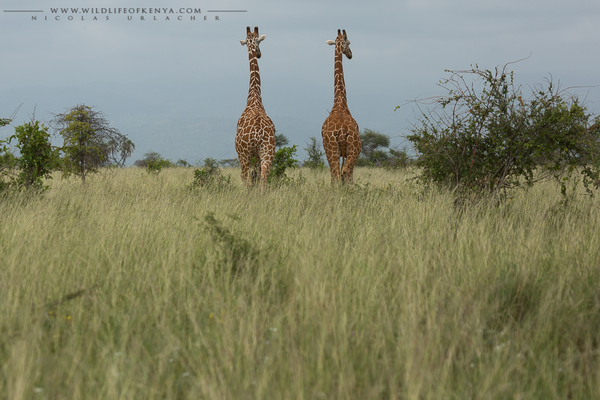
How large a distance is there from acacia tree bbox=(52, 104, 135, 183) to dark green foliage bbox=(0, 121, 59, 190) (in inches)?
46.8

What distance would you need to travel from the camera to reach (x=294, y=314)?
307 cm

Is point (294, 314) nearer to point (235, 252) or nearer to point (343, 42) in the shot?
→ point (235, 252)

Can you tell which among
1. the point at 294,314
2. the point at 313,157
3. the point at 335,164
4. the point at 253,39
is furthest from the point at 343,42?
the point at 313,157

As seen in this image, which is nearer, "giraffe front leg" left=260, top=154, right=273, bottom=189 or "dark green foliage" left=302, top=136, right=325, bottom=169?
"giraffe front leg" left=260, top=154, right=273, bottom=189

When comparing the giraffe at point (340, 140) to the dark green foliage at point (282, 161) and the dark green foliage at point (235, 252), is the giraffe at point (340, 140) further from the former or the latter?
the dark green foliage at point (235, 252)

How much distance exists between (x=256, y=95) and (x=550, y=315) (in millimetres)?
7259

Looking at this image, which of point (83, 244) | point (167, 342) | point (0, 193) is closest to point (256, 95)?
point (0, 193)

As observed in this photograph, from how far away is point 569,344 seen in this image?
294 cm

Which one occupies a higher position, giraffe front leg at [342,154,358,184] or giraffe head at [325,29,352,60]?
giraffe head at [325,29,352,60]

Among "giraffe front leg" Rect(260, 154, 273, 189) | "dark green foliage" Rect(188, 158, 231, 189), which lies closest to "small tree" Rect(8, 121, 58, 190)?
"dark green foliage" Rect(188, 158, 231, 189)

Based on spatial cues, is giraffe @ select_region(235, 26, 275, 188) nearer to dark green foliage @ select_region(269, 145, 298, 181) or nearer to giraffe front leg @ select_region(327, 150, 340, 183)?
giraffe front leg @ select_region(327, 150, 340, 183)

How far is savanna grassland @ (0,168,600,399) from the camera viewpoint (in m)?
2.47

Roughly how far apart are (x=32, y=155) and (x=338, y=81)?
571 centimetres

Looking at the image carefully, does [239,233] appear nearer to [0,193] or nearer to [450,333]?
[450,333]
